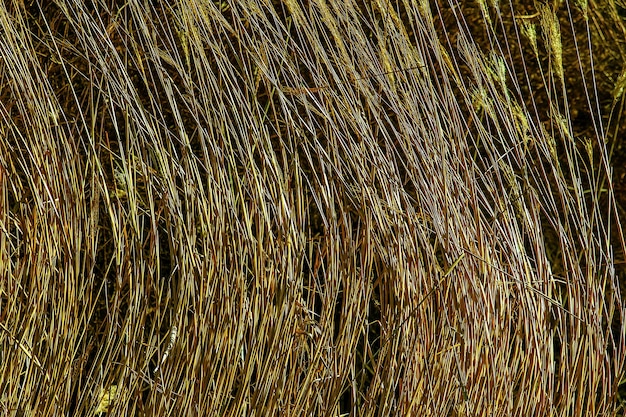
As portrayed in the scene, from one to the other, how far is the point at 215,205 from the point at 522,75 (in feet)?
2.27

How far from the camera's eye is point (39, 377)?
0.98 m

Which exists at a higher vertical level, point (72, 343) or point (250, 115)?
point (250, 115)

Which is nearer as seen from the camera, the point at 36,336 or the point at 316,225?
the point at 36,336

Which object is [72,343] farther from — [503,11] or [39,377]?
[503,11]

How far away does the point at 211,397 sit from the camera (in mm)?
963

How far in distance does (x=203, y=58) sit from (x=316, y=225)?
0.45 m

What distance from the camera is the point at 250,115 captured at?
0.93m

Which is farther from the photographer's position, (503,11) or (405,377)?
(503,11)

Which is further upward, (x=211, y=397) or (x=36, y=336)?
(x=36, y=336)

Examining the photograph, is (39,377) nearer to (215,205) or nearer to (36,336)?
(36,336)

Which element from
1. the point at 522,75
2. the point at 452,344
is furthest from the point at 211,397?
the point at 522,75

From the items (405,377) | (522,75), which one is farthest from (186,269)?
(522,75)

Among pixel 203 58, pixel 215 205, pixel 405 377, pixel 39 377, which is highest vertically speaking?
pixel 203 58

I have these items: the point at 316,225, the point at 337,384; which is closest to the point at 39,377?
the point at 337,384
